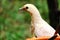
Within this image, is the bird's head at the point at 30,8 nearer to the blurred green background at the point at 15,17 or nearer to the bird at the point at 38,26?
the bird at the point at 38,26

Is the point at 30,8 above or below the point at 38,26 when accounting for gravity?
above

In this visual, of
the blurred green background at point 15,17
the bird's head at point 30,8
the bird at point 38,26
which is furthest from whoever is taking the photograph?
the blurred green background at point 15,17

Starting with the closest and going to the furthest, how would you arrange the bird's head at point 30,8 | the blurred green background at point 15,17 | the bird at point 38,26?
the bird at point 38,26 < the bird's head at point 30,8 < the blurred green background at point 15,17

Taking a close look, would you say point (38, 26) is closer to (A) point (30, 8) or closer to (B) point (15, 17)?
(A) point (30, 8)

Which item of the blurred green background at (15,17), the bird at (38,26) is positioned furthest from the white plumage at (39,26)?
the blurred green background at (15,17)

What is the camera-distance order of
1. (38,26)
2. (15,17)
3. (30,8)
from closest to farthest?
(38,26) → (30,8) → (15,17)

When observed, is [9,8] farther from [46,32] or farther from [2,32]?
[46,32]

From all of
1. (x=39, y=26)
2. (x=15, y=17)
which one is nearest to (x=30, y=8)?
(x=39, y=26)

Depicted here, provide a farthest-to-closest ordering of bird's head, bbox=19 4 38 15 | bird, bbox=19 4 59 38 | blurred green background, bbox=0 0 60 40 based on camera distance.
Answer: blurred green background, bbox=0 0 60 40, bird's head, bbox=19 4 38 15, bird, bbox=19 4 59 38

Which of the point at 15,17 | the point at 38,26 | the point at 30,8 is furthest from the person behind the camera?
the point at 15,17

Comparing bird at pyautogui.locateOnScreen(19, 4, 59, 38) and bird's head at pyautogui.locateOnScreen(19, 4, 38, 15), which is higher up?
bird's head at pyautogui.locateOnScreen(19, 4, 38, 15)

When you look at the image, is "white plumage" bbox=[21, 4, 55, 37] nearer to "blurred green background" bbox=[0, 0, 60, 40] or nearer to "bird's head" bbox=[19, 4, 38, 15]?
"bird's head" bbox=[19, 4, 38, 15]

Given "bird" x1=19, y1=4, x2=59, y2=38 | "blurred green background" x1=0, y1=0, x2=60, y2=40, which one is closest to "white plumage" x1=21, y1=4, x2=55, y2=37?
"bird" x1=19, y1=4, x2=59, y2=38

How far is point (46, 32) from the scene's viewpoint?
156 cm
